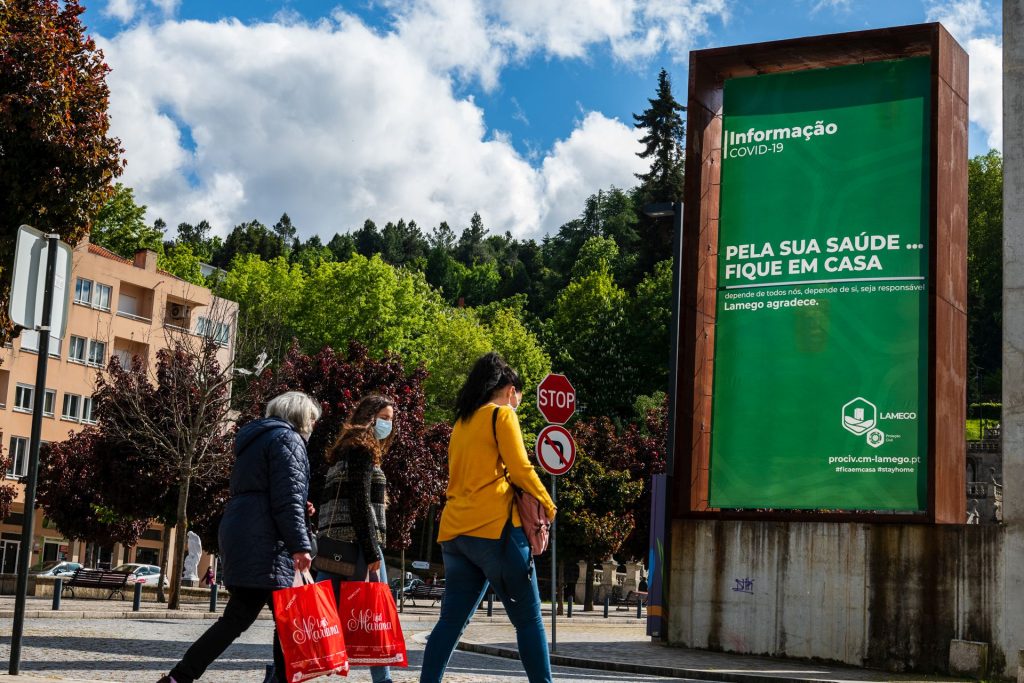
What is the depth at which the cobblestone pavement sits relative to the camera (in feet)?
32.8

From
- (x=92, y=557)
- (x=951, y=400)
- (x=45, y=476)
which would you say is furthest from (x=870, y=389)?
(x=92, y=557)

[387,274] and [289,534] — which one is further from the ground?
[387,274]

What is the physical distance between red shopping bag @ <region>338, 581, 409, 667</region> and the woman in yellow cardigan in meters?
0.45

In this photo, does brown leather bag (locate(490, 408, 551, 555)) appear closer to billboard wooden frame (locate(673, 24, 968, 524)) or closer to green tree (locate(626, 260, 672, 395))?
billboard wooden frame (locate(673, 24, 968, 524))

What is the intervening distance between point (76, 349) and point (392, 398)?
96.0 feet

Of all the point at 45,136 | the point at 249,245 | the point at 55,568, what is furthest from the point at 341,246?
the point at 45,136

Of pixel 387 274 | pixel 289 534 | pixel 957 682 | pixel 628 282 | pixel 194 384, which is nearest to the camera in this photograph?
pixel 289 534

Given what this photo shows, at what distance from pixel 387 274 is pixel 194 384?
126ft

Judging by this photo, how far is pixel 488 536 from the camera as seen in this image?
7.18m

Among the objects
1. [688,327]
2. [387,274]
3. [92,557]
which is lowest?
[92,557]

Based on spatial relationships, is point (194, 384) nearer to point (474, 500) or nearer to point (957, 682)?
point (957, 682)

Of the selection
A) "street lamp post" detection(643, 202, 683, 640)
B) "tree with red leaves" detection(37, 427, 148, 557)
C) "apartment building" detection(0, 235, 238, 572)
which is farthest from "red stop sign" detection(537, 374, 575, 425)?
"apartment building" detection(0, 235, 238, 572)

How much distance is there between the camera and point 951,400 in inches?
610

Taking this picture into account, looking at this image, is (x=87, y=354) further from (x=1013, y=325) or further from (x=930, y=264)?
(x=1013, y=325)
